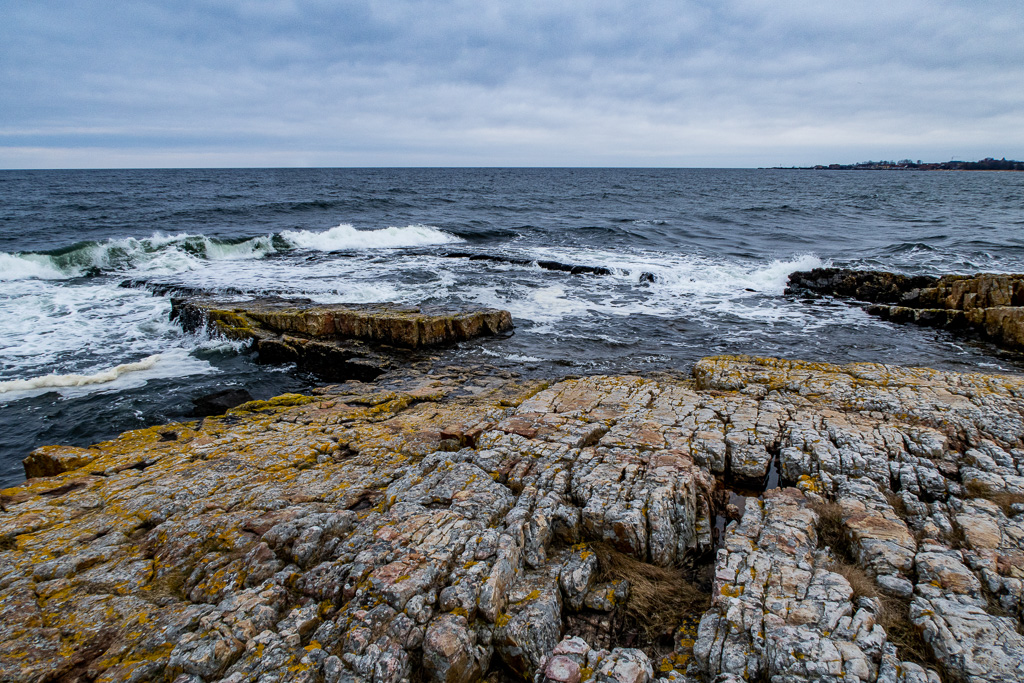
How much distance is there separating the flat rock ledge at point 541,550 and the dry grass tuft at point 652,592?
2cm

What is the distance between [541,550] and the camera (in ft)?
19.5

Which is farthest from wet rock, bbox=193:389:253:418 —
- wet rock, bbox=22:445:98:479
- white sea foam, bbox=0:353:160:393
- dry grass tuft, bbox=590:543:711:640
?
dry grass tuft, bbox=590:543:711:640

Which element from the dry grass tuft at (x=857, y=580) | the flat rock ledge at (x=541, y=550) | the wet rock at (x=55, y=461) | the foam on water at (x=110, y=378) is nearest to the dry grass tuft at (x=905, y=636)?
the flat rock ledge at (x=541, y=550)

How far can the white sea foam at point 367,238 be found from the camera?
35.1m

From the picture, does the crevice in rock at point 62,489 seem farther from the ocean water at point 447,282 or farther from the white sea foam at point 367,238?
the white sea foam at point 367,238

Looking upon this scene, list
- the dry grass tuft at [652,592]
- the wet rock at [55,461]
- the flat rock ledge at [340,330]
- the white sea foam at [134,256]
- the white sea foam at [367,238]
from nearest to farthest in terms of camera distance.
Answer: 1. the dry grass tuft at [652,592]
2. the wet rock at [55,461]
3. the flat rock ledge at [340,330]
4. the white sea foam at [134,256]
5. the white sea foam at [367,238]

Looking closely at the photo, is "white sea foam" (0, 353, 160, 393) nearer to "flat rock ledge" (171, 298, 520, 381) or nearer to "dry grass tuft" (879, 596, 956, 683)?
"flat rock ledge" (171, 298, 520, 381)

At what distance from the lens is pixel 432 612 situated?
5074mm

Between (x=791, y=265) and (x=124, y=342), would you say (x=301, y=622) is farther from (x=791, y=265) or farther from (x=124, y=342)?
(x=791, y=265)

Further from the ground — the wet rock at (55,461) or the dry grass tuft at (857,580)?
the dry grass tuft at (857,580)

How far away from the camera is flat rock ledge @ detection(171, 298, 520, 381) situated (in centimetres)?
1476

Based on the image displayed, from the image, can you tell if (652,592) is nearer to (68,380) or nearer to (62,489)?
(62,489)

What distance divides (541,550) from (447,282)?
1960 cm

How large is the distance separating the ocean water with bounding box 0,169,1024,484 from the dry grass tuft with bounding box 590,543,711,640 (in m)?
7.96
